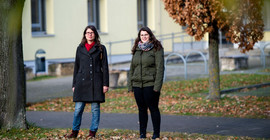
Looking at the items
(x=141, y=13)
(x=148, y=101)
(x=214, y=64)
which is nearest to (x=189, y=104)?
(x=214, y=64)

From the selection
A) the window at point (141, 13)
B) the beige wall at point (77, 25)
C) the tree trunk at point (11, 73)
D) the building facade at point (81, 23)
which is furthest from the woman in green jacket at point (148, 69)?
the window at point (141, 13)

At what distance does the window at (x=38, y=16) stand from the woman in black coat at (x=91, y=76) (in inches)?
611

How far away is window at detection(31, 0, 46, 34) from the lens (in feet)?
72.2

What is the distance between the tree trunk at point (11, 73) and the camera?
299 inches

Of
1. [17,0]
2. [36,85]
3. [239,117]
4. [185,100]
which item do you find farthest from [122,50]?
[17,0]

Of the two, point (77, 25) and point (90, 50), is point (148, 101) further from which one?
point (77, 25)

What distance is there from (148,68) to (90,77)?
86 cm

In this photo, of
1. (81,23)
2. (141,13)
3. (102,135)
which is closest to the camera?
(102,135)

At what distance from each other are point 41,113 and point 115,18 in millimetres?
15603

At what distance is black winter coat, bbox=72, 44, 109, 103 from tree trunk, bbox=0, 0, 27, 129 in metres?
1.30

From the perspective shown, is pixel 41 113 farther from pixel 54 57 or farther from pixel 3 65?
→ pixel 54 57

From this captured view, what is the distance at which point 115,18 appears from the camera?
2600 centimetres

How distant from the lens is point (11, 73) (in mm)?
7730

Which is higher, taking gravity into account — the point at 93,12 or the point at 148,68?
the point at 93,12
